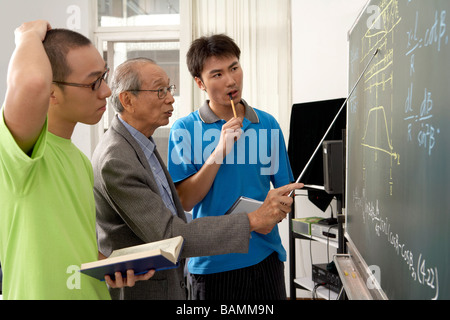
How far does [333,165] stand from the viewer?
8.14 feet

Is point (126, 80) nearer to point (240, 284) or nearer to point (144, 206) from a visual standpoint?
point (144, 206)

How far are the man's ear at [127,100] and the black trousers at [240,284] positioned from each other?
0.70 metres

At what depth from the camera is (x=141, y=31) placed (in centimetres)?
390

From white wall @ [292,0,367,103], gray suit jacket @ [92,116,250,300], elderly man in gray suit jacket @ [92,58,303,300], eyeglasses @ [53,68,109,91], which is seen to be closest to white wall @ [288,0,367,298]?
white wall @ [292,0,367,103]

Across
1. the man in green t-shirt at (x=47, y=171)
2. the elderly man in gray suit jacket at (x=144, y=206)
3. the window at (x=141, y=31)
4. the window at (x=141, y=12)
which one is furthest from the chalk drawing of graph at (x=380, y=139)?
the window at (x=141, y=12)

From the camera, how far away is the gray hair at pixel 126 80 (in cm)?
142

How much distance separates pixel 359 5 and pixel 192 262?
2.47m

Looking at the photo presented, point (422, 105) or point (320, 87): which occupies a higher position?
point (320, 87)

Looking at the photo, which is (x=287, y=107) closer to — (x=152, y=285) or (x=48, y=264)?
(x=152, y=285)

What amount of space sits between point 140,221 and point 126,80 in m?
0.50

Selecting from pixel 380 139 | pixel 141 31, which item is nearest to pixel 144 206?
pixel 380 139

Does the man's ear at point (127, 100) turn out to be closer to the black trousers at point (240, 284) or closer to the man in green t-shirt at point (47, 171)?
the man in green t-shirt at point (47, 171)

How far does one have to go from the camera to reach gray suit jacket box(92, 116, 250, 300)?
3.93 feet
